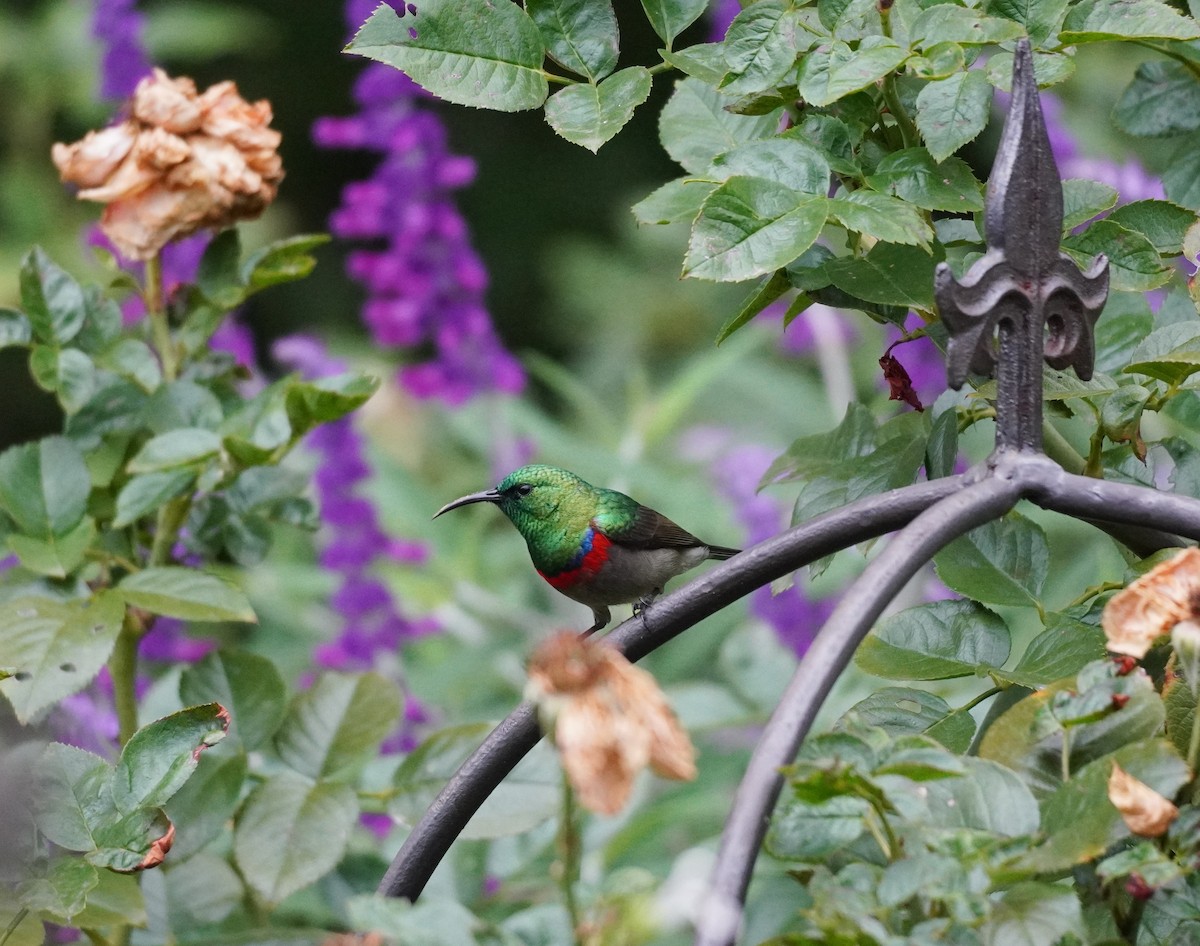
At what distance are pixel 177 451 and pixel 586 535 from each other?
46 centimetres

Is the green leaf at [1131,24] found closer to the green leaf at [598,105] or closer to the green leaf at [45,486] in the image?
the green leaf at [598,105]

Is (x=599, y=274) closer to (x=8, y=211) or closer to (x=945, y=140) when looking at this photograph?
(x=8, y=211)

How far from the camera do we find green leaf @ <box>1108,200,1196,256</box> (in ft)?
2.88

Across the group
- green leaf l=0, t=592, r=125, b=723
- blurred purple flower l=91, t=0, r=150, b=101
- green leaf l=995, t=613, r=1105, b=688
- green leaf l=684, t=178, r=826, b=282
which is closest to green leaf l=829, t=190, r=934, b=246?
green leaf l=684, t=178, r=826, b=282

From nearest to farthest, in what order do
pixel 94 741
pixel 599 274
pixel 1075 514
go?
pixel 1075 514 < pixel 94 741 < pixel 599 274

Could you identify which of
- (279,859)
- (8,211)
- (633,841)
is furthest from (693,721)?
(8,211)

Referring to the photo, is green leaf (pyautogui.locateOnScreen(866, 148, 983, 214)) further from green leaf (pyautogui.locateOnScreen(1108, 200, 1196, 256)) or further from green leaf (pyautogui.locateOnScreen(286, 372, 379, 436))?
green leaf (pyautogui.locateOnScreen(286, 372, 379, 436))

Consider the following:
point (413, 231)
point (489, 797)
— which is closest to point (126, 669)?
point (489, 797)

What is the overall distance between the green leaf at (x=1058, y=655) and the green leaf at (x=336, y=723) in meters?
0.50

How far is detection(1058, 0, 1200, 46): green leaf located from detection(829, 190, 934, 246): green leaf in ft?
0.45

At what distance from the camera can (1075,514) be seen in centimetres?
68

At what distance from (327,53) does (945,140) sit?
168 inches

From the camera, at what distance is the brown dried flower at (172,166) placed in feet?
3.50

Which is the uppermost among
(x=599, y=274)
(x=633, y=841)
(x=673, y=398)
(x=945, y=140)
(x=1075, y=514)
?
(x=945, y=140)
